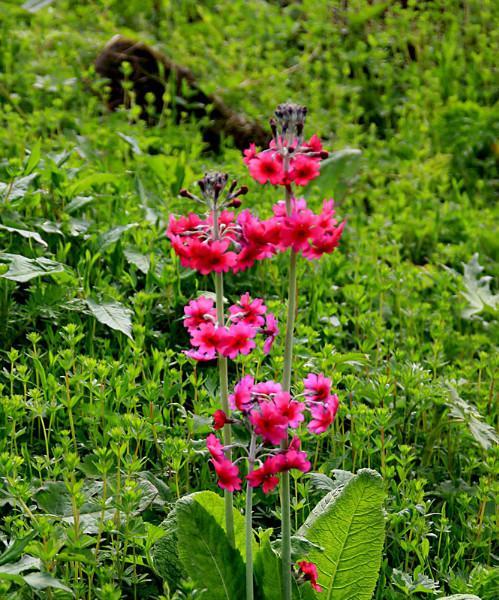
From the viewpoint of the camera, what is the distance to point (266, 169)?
1909 mm

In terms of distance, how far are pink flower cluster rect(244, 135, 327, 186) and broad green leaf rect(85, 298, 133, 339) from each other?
134cm

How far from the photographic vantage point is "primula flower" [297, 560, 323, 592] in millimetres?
2111

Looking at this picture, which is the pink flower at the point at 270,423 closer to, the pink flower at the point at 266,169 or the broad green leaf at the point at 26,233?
the pink flower at the point at 266,169

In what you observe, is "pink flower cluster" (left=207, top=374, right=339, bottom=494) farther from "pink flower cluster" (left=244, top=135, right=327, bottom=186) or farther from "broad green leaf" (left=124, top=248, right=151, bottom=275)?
"broad green leaf" (left=124, top=248, right=151, bottom=275)

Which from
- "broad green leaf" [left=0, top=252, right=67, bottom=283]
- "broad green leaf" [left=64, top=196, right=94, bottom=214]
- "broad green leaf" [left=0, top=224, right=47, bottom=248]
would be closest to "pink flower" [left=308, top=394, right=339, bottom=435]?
"broad green leaf" [left=0, top=252, right=67, bottom=283]

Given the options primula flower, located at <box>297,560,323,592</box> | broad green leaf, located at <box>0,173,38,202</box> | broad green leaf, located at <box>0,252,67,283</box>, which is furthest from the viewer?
broad green leaf, located at <box>0,173,38,202</box>

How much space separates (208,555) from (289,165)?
0.96 meters

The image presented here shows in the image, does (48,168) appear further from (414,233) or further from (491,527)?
(491,527)

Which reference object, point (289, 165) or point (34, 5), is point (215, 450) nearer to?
point (289, 165)

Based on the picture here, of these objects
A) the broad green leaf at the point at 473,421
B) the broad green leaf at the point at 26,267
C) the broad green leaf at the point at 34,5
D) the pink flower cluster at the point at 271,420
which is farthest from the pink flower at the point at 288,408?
the broad green leaf at the point at 34,5

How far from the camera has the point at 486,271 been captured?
15.0ft

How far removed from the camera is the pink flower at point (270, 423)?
187 cm

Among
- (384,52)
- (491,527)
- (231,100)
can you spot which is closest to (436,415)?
(491,527)

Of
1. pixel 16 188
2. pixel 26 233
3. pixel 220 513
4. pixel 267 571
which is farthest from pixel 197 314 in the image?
pixel 16 188
